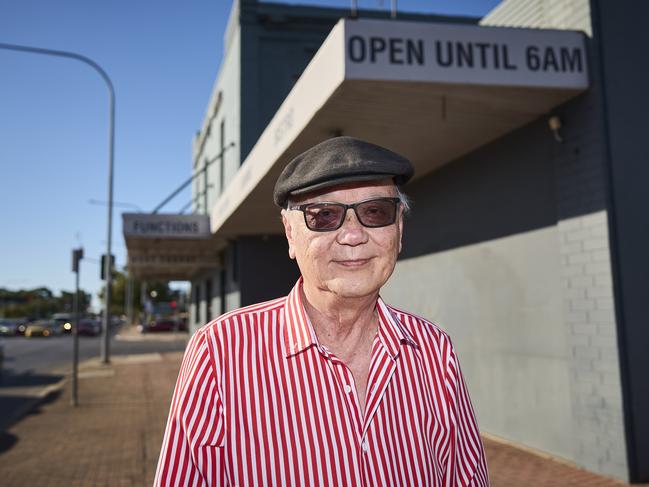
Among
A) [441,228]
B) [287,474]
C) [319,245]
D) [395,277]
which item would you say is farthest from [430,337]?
[395,277]

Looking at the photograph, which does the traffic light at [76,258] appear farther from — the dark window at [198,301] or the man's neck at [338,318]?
the dark window at [198,301]

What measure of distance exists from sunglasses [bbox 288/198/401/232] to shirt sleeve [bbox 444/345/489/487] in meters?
0.62

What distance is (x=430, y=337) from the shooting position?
2.11 metres

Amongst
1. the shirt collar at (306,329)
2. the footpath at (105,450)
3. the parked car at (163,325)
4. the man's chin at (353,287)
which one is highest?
the man's chin at (353,287)

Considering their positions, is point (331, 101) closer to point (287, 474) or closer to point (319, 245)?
point (319, 245)

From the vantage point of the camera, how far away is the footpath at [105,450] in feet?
18.1

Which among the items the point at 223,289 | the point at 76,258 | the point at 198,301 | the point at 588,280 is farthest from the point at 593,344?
the point at 198,301

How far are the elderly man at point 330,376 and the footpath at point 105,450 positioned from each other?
3.88 m

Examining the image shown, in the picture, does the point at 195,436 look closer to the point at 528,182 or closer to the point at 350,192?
the point at 350,192

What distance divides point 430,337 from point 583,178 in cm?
436

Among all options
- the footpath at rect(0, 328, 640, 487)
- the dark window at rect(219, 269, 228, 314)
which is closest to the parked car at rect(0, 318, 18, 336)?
the dark window at rect(219, 269, 228, 314)

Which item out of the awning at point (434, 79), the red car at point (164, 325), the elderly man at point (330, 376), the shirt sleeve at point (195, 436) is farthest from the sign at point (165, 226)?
the red car at point (164, 325)

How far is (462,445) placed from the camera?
6.61ft

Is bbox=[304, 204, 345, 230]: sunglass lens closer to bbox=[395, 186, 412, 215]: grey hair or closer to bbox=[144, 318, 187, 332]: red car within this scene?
bbox=[395, 186, 412, 215]: grey hair
